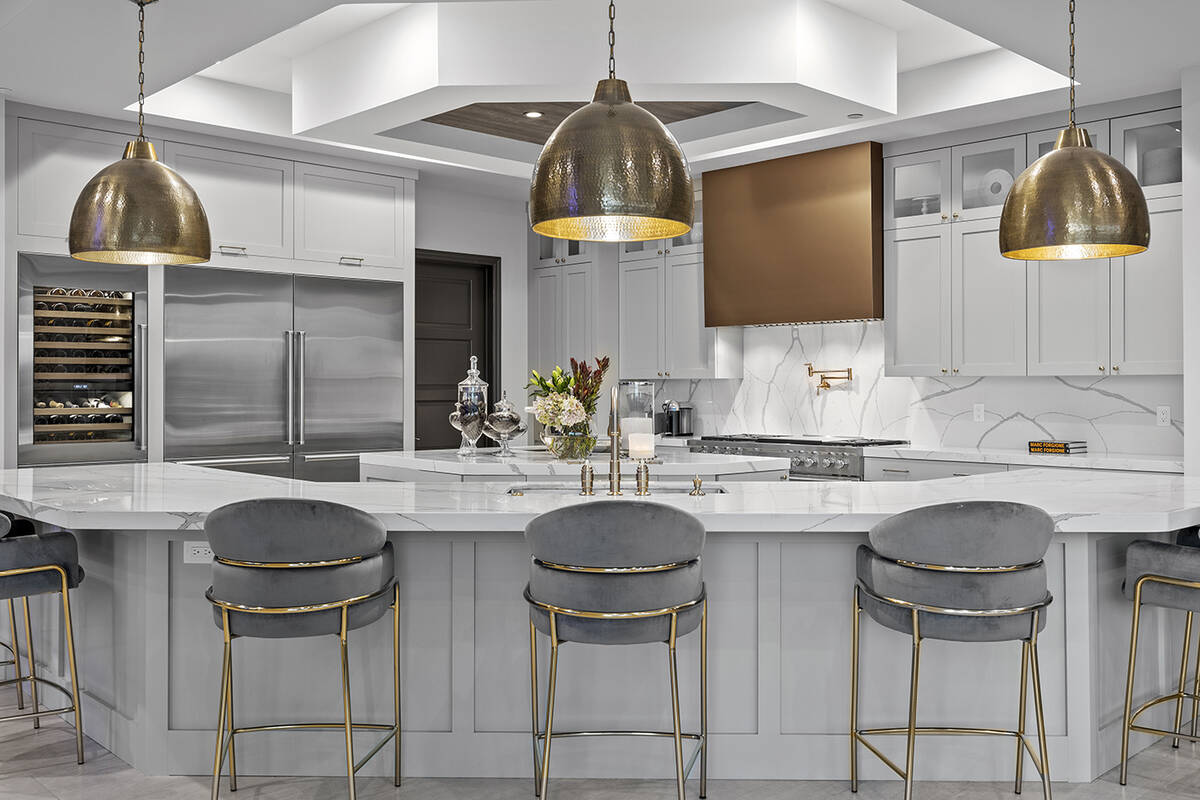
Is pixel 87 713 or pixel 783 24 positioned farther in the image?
pixel 783 24

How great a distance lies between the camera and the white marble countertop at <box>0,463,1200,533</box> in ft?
8.48

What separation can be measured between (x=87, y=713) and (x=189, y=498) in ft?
2.95

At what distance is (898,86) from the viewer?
513 cm

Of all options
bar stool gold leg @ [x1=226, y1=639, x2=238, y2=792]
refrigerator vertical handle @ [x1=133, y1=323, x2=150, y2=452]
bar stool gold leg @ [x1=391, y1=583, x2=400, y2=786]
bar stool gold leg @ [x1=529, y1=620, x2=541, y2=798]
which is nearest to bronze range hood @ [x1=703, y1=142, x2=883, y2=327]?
refrigerator vertical handle @ [x1=133, y1=323, x2=150, y2=452]

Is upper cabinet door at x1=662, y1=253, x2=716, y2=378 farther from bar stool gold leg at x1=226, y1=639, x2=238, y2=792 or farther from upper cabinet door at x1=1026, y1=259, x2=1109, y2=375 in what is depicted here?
bar stool gold leg at x1=226, y1=639, x2=238, y2=792

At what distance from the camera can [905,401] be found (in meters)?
5.74

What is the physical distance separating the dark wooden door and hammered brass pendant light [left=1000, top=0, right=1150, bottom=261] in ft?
14.9

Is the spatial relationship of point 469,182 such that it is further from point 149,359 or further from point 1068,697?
point 1068,697

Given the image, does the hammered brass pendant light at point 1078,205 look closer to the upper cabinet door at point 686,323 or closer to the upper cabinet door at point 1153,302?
the upper cabinet door at point 1153,302

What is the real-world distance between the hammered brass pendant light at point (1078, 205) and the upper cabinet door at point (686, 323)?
3.70m

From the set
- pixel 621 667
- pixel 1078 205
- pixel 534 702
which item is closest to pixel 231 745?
pixel 534 702

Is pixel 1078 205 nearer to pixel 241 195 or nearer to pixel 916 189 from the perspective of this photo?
pixel 916 189

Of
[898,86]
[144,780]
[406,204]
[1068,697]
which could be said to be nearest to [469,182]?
[406,204]

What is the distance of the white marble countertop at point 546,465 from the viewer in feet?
14.9
